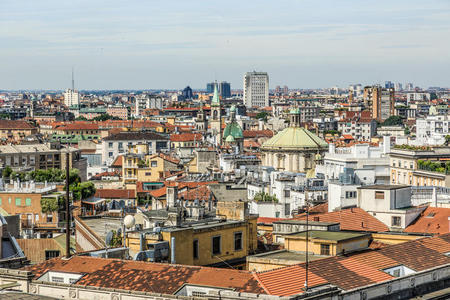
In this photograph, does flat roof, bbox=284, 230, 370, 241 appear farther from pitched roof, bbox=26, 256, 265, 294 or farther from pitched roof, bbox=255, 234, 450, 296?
pitched roof, bbox=26, 256, 265, 294

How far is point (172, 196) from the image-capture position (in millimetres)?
39281

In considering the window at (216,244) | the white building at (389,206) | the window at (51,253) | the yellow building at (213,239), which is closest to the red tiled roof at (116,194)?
the window at (51,253)

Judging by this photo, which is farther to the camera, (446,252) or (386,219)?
(386,219)

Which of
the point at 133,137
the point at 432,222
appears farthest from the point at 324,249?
the point at 133,137

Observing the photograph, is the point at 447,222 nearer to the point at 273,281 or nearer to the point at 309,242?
the point at 309,242

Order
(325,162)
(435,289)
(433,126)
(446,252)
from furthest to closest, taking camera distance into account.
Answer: (433,126), (325,162), (446,252), (435,289)

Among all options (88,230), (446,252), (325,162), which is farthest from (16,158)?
(446,252)

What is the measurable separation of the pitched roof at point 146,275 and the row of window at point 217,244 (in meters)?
4.04

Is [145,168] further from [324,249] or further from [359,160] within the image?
[324,249]

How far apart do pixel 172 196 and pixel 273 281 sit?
A: 16438 mm

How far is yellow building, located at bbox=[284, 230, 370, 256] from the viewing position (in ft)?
92.7

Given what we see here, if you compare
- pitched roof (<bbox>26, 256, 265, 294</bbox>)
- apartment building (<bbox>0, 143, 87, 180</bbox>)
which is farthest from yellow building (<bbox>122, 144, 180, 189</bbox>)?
pitched roof (<bbox>26, 256, 265, 294</bbox>)

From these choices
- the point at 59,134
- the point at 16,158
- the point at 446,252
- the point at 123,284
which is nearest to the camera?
the point at 123,284

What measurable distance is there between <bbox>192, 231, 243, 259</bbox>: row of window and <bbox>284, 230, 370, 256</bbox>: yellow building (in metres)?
2.35
